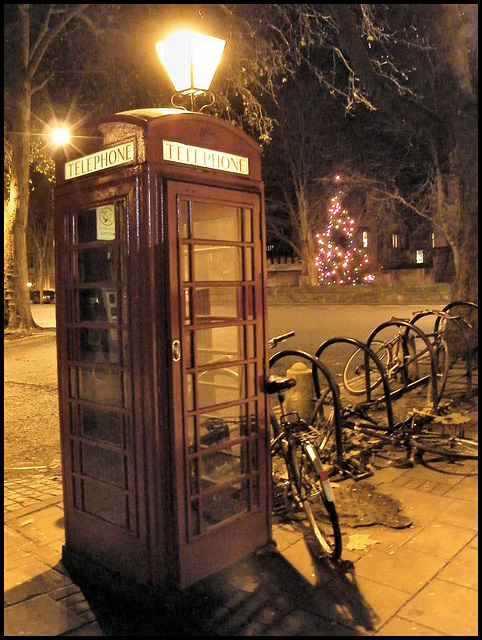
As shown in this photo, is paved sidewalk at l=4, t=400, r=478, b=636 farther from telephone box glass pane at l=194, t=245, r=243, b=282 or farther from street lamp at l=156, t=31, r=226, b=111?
street lamp at l=156, t=31, r=226, b=111

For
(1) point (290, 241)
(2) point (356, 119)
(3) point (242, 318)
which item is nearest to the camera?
(3) point (242, 318)

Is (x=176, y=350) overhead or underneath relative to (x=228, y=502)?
overhead

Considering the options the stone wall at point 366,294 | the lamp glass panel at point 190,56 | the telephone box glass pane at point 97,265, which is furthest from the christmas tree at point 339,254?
the telephone box glass pane at point 97,265

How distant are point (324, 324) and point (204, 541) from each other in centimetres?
1603

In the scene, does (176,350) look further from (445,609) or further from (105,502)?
(445,609)

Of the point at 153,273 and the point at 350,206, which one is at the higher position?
the point at 350,206

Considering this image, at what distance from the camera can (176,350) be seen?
10.8 ft

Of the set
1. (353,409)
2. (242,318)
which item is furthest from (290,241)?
(242,318)

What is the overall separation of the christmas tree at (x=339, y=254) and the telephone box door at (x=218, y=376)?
109ft

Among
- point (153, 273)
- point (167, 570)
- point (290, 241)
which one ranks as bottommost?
point (167, 570)

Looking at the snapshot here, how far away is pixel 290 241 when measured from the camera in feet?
132

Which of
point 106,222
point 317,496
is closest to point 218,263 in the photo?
point 106,222

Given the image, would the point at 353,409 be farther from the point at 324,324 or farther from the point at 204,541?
the point at 324,324

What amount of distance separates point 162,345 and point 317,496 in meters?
1.70
